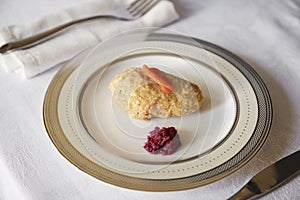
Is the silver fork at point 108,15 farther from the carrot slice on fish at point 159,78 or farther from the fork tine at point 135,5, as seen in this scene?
the carrot slice on fish at point 159,78

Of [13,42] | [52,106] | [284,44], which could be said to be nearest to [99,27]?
[13,42]

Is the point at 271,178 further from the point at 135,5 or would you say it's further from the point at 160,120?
the point at 135,5

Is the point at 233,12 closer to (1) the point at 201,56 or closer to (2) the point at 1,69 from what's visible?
(1) the point at 201,56

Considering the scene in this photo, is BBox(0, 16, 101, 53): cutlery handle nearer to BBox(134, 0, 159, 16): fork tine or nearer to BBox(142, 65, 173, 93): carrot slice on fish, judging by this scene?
BBox(134, 0, 159, 16): fork tine

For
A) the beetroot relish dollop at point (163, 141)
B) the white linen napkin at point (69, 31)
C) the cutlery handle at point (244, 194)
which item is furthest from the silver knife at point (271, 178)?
the white linen napkin at point (69, 31)

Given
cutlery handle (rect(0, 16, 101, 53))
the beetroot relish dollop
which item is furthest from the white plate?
cutlery handle (rect(0, 16, 101, 53))
